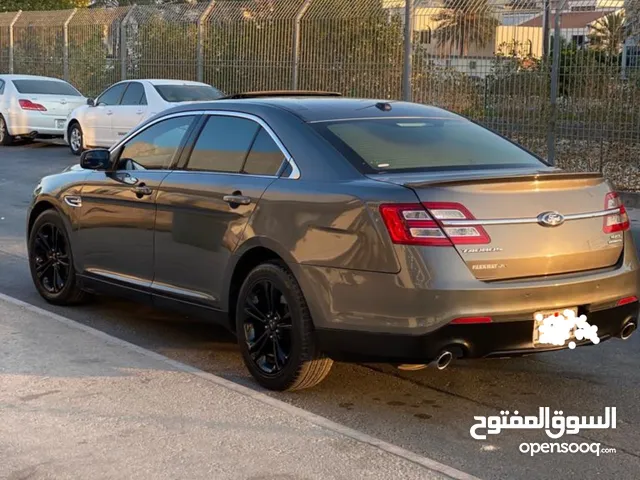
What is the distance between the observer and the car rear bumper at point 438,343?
4.89 m

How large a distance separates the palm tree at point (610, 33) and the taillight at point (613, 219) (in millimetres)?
9553

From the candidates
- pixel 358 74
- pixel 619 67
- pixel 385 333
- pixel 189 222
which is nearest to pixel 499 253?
pixel 385 333

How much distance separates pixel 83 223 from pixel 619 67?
964 cm

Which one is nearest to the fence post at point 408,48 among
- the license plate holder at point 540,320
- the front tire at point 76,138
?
the front tire at point 76,138

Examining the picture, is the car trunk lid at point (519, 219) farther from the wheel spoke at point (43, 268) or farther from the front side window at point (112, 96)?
the front side window at point (112, 96)

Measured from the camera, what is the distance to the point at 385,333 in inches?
197

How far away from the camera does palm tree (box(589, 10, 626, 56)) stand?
14406 mm

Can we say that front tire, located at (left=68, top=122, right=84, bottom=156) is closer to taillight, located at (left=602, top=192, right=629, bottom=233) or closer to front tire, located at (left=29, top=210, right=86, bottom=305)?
front tire, located at (left=29, top=210, right=86, bottom=305)

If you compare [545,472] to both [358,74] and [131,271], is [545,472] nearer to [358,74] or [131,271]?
[131,271]

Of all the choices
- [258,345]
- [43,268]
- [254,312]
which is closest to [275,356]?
[258,345]

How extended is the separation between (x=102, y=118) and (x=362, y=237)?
15.5 meters

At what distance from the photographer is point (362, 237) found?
502cm

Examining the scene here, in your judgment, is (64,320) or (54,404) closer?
(54,404)

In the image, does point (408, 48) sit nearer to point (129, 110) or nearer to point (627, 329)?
point (129, 110)
